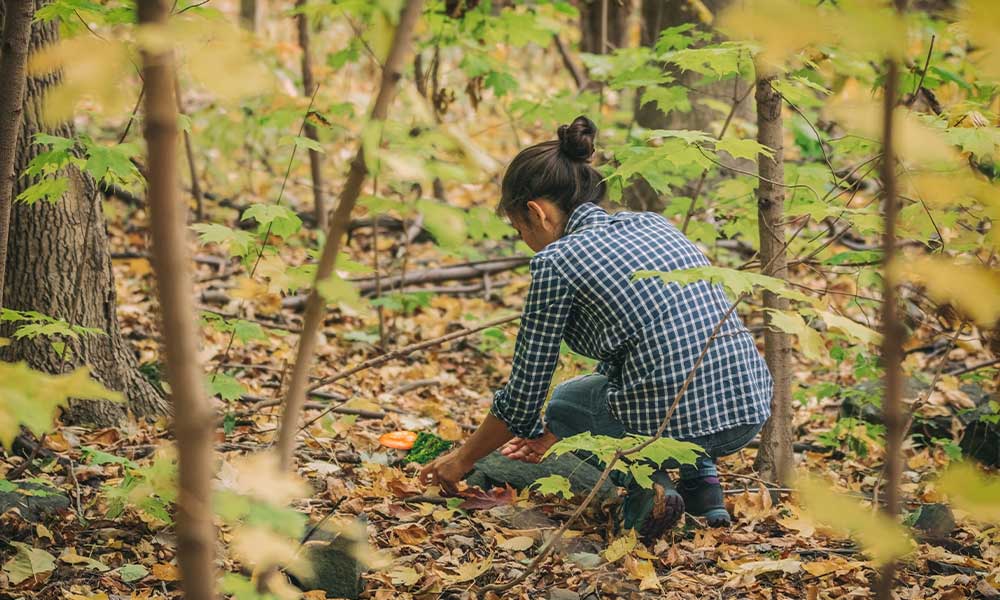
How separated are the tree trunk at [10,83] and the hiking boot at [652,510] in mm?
1899

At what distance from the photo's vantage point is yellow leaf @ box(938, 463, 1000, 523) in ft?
3.25

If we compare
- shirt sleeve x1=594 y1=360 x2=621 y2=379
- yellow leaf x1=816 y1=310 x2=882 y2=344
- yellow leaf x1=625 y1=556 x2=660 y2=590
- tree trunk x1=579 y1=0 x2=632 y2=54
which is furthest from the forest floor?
tree trunk x1=579 y1=0 x2=632 y2=54

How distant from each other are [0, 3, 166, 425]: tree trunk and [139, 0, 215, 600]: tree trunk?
7.66 ft

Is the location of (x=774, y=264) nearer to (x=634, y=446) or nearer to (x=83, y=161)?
(x=634, y=446)

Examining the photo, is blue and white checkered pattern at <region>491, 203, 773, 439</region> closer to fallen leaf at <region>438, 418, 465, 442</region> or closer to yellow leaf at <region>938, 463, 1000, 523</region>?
fallen leaf at <region>438, 418, 465, 442</region>

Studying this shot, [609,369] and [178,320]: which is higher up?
[178,320]

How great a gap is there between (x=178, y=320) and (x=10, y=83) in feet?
5.30

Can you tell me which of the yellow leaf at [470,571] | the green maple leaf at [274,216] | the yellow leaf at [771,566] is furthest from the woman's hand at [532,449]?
the green maple leaf at [274,216]

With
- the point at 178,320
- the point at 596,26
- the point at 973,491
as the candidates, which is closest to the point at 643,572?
the point at 973,491

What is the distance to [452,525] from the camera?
2811 millimetres

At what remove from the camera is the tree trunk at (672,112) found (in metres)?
5.02

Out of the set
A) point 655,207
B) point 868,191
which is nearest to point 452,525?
point 655,207

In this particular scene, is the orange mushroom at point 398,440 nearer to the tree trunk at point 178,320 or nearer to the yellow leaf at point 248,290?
the yellow leaf at point 248,290

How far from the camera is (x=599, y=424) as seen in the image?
295 cm
